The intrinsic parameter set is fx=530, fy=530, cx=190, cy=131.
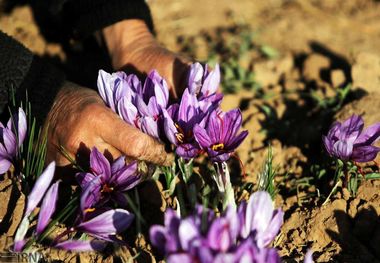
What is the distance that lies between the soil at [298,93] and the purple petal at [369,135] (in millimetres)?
211

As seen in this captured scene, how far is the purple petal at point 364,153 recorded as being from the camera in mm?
1691

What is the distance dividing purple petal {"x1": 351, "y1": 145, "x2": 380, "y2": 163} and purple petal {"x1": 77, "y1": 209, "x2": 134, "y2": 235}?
77 cm

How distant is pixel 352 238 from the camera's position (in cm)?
179

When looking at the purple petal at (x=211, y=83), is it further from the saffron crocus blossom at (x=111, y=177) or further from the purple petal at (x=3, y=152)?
the purple petal at (x=3, y=152)

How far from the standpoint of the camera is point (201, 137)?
1.61 meters

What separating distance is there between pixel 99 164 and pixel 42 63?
2.07 feet

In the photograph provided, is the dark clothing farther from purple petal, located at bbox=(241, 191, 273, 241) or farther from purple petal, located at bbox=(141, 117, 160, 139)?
purple petal, located at bbox=(241, 191, 273, 241)

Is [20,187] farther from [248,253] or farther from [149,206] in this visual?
[248,253]

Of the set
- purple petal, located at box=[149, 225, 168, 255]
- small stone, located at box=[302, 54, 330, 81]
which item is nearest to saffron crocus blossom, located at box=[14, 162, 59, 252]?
purple petal, located at box=[149, 225, 168, 255]

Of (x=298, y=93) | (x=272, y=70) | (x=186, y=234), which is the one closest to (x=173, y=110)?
(x=186, y=234)

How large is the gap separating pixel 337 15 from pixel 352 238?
2112 mm

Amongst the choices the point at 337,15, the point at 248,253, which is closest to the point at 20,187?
the point at 248,253

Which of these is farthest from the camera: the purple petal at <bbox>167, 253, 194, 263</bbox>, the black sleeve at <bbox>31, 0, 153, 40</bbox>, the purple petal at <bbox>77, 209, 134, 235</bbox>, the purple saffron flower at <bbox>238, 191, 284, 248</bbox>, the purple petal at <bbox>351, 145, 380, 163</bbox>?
the black sleeve at <bbox>31, 0, 153, 40</bbox>

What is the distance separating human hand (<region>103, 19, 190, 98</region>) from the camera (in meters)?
2.09
